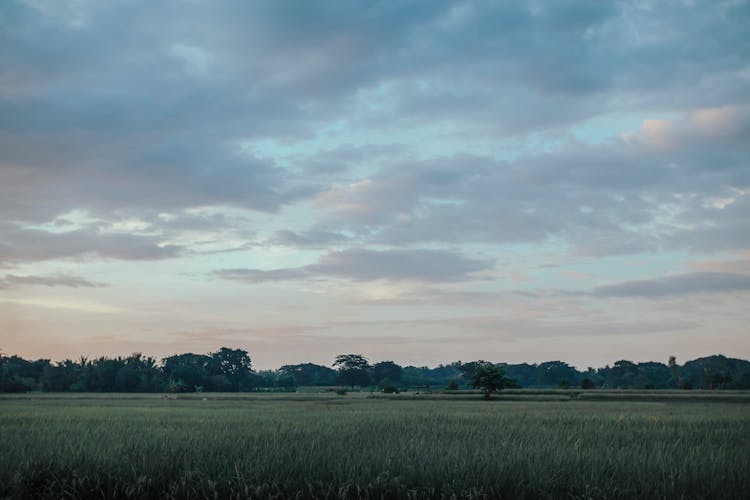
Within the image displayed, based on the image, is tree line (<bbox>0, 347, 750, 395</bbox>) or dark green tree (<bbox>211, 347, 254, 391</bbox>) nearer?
tree line (<bbox>0, 347, 750, 395</bbox>)

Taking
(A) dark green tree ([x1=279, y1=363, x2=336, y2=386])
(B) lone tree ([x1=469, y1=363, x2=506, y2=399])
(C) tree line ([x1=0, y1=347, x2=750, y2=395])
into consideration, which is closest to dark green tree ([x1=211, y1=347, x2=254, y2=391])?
(C) tree line ([x1=0, y1=347, x2=750, y2=395])

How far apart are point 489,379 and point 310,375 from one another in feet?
328

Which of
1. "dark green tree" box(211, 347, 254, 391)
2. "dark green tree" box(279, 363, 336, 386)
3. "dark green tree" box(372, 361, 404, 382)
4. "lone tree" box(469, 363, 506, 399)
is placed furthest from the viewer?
"dark green tree" box(279, 363, 336, 386)

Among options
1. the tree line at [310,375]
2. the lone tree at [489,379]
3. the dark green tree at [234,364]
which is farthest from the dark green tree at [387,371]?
the lone tree at [489,379]

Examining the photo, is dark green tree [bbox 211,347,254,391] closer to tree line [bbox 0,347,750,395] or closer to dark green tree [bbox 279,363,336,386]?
tree line [bbox 0,347,750,395]

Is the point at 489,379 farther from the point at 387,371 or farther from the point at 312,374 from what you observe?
the point at 312,374

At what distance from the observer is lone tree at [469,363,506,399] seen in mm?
64625

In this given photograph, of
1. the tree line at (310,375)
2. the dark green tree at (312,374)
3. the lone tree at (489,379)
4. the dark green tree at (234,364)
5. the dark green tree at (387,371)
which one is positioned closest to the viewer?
the lone tree at (489,379)

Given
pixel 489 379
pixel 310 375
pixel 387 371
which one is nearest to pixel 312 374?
pixel 310 375

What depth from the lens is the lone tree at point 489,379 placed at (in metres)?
64.6

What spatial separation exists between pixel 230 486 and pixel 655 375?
12756 centimetres

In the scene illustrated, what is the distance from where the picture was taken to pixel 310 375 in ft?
520

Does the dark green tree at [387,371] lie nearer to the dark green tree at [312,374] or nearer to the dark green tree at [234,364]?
the dark green tree at [312,374]

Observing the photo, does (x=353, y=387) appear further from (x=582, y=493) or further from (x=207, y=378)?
Result: (x=582, y=493)
